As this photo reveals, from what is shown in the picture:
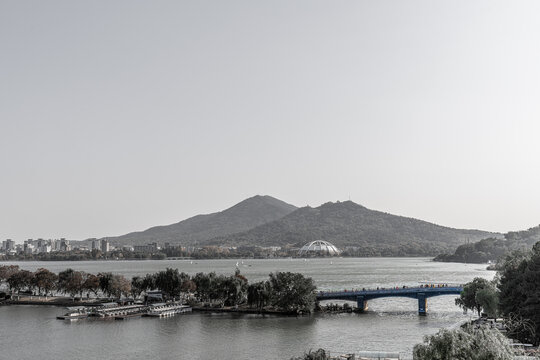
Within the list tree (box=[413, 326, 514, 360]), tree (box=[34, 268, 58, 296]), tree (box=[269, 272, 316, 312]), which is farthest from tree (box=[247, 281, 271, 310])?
tree (box=[413, 326, 514, 360])

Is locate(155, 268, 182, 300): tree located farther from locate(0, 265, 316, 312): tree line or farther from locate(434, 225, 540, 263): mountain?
locate(434, 225, 540, 263): mountain

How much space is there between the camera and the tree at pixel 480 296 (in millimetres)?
46281

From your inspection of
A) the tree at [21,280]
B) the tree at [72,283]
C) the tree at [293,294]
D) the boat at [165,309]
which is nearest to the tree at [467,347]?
the tree at [293,294]

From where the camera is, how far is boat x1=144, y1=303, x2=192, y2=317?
57156mm

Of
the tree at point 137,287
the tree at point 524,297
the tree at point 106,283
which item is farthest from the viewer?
the tree at point 137,287

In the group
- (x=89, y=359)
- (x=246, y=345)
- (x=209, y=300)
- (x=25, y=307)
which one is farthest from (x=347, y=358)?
(x=25, y=307)

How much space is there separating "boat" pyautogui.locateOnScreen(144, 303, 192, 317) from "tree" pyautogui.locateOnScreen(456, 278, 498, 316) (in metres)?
28.6

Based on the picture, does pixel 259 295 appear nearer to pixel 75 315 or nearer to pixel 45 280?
pixel 75 315

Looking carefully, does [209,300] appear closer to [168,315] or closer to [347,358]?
[168,315]

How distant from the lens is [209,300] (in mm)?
66625

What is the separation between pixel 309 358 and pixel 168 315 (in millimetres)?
39660

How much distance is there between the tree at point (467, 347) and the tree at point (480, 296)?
29155mm

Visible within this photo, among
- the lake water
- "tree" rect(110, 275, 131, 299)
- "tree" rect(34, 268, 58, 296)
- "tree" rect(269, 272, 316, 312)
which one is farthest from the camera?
"tree" rect(34, 268, 58, 296)

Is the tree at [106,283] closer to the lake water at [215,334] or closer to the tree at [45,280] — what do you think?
the lake water at [215,334]
